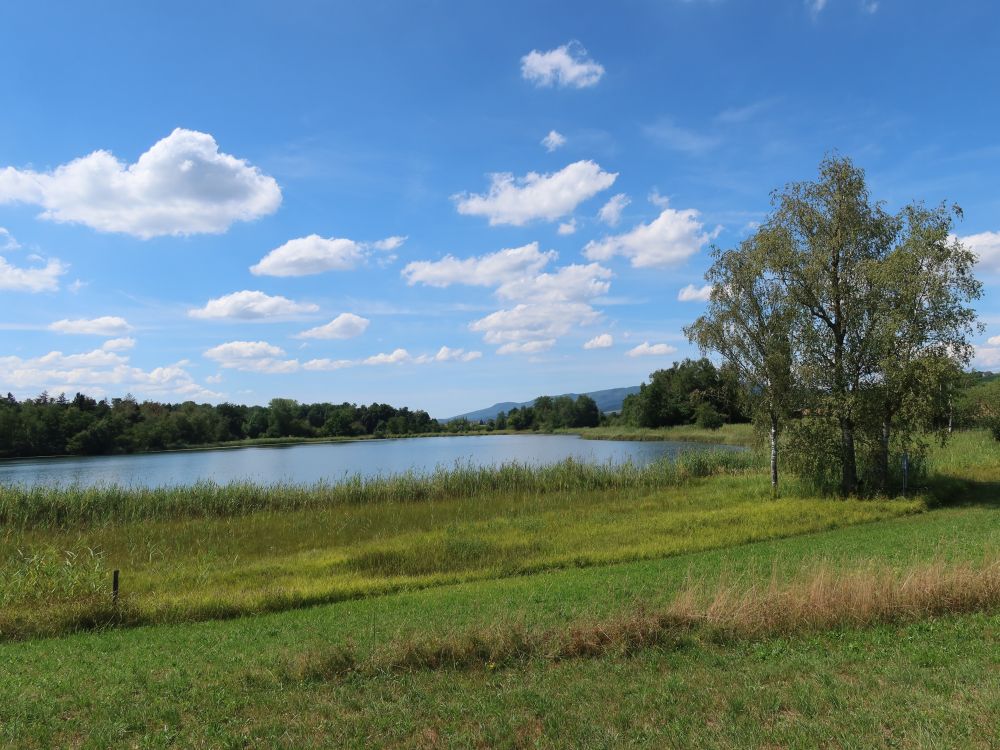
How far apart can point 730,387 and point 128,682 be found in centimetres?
2476

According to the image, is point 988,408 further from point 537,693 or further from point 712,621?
point 537,693

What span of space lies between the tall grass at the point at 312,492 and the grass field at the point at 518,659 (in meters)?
8.38

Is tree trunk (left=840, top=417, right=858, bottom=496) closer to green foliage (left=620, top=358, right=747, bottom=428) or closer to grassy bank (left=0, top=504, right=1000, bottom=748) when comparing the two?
grassy bank (left=0, top=504, right=1000, bottom=748)

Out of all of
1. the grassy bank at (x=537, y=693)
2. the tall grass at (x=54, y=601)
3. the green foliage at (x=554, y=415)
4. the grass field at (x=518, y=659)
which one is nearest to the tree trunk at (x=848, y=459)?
the grass field at (x=518, y=659)

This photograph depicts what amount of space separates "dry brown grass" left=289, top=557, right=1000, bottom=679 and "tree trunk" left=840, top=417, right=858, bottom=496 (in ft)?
51.3

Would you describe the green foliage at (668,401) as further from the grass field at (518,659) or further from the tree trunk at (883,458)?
the grass field at (518,659)

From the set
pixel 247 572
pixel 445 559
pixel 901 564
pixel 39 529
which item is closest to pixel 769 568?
pixel 901 564

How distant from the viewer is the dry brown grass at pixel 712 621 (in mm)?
7477

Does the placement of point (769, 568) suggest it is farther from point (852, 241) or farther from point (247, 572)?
point (852, 241)

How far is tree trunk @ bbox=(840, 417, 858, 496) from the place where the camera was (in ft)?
77.7

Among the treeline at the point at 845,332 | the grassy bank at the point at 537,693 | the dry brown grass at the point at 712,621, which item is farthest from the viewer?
the treeline at the point at 845,332

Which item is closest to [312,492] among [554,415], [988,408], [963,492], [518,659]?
[518,659]

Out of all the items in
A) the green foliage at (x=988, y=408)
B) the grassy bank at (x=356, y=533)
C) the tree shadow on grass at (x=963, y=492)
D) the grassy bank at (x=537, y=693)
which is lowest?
the grassy bank at (x=356, y=533)

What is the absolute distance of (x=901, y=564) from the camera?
11391 millimetres
